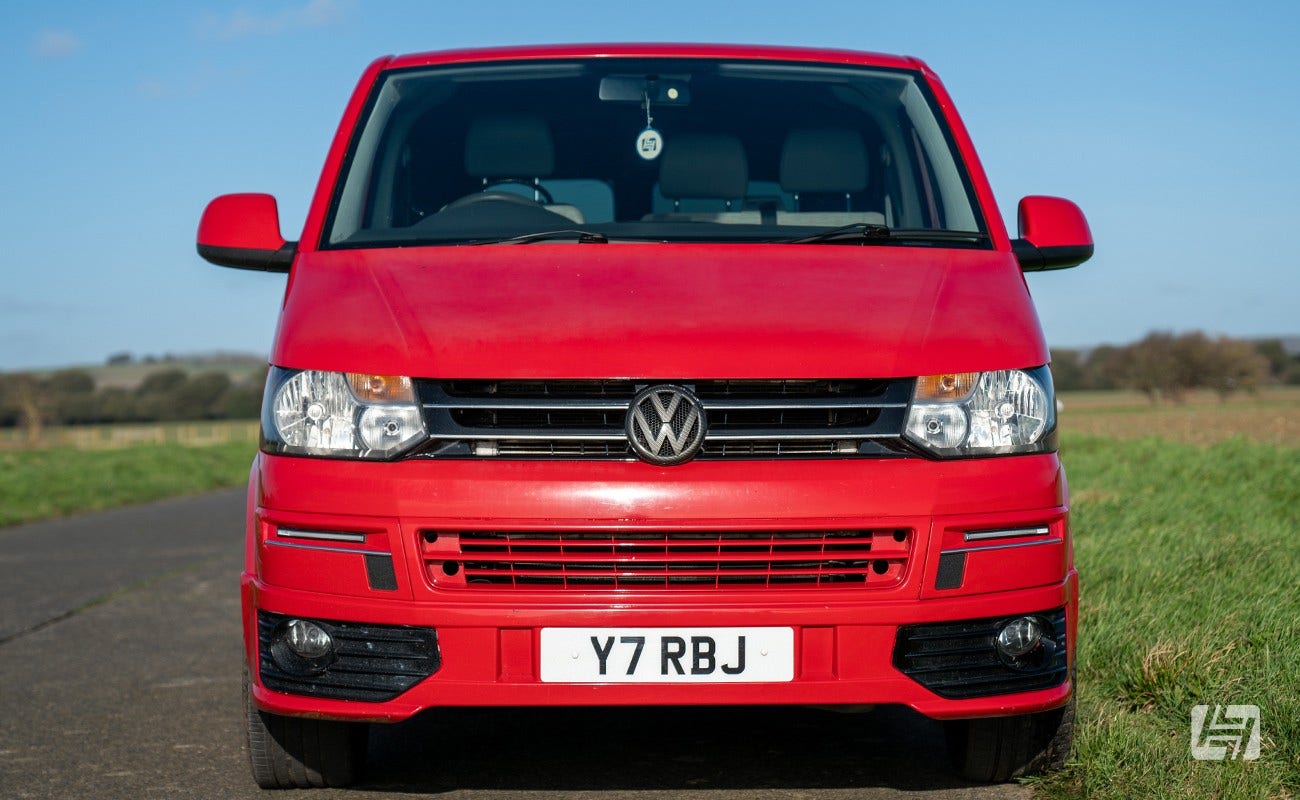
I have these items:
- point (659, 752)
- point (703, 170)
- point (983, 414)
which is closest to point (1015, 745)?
point (983, 414)

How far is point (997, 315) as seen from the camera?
12.6 ft

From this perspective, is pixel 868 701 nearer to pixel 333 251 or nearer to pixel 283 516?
pixel 283 516

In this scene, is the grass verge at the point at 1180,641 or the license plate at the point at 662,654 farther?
the grass verge at the point at 1180,641

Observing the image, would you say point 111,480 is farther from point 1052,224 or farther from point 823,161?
point 1052,224

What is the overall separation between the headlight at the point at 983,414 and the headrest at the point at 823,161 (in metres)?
1.36

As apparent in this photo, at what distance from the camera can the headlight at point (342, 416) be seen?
3574 millimetres

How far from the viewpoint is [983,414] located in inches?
144

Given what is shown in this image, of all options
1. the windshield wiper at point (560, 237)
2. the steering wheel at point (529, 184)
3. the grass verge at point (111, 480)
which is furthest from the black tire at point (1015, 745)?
the grass verge at point (111, 480)

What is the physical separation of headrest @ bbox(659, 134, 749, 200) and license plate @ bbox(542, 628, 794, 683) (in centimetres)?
181

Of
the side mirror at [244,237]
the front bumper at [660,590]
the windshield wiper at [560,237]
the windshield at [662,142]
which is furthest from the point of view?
the windshield at [662,142]

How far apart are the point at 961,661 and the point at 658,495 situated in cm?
80

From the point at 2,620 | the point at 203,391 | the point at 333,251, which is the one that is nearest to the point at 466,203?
the point at 333,251

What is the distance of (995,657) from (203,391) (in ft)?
264

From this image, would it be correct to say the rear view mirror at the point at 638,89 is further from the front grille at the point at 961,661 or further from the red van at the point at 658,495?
the front grille at the point at 961,661
